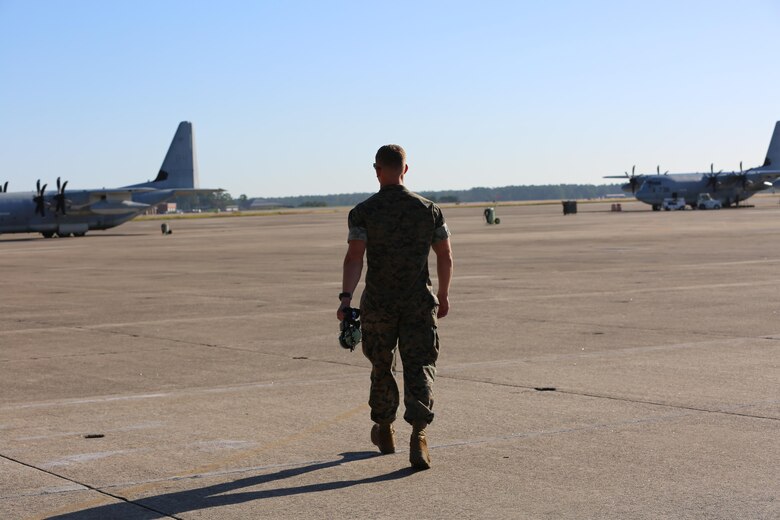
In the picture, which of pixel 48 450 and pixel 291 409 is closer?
pixel 48 450

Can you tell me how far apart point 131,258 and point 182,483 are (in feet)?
102

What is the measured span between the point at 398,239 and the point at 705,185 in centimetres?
8645

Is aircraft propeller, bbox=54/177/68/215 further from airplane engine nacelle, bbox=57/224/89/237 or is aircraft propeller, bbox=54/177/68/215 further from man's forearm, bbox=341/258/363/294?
man's forearm, bbox=341/258/363/294

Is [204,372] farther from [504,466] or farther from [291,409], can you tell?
[504,466]

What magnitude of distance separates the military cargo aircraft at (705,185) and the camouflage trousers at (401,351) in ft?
271

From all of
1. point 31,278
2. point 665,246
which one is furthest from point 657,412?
point 665,246

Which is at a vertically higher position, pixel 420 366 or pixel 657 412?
pixel 420 366

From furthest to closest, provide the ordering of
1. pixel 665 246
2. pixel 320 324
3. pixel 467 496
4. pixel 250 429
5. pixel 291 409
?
pixel 665 246 < pixel 320 324 < pixel 291 409 < pixel 250 429 < pixel 467 496

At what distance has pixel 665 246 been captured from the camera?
34.8 meters

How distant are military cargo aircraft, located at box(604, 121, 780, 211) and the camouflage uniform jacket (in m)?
82.7

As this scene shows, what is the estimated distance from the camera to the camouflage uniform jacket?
7.58 m

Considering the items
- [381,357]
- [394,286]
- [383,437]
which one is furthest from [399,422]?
[394,286]

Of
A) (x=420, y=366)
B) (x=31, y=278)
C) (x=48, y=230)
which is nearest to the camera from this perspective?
(x=420, y=366)

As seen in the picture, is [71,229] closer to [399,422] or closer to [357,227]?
[399,422]
